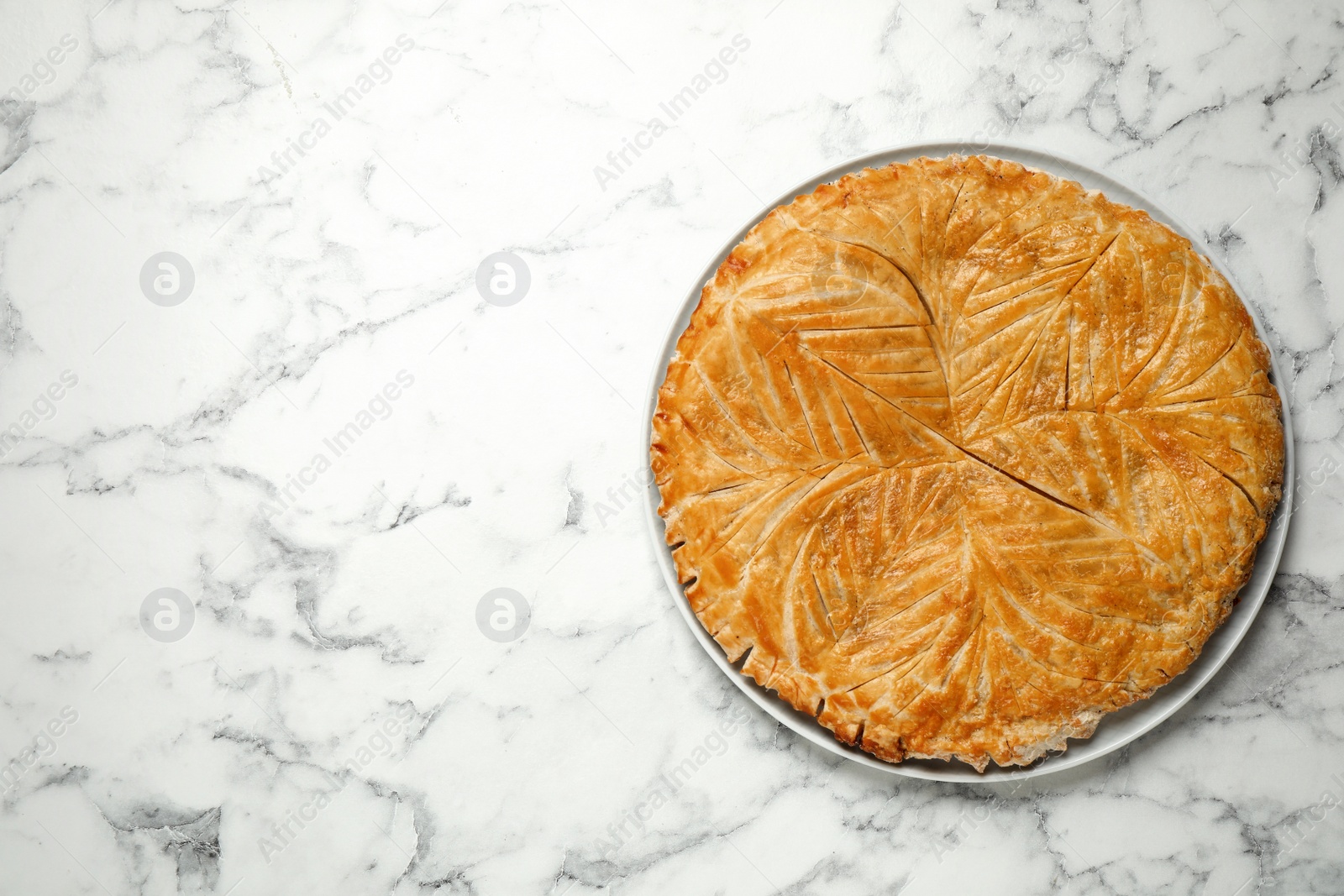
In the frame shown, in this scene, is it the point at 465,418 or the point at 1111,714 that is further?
the point at 465,418

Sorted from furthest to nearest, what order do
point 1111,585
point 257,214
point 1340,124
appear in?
point 257,214
point 1340,124
point 1111,585

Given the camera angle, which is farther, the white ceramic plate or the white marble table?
the white marble table

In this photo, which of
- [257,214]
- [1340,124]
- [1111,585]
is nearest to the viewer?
[1111,585]

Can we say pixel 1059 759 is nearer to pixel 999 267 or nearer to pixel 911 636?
pixel 911 636

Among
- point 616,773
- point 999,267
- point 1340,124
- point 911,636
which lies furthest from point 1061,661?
point 1340,124
